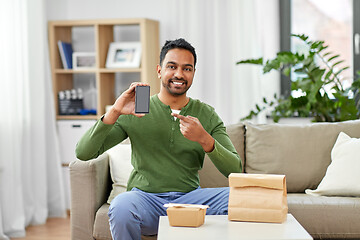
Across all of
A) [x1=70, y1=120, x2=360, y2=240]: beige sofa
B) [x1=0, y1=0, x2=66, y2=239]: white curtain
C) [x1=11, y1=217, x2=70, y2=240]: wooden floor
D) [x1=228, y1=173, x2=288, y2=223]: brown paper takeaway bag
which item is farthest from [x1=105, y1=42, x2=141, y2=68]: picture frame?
[x1=228, y1=173, x2=288, y2=223]: brown paper takeaway bag

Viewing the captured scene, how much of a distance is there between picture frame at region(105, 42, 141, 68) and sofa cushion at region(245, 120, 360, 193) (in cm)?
150

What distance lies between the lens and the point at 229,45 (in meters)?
4.46

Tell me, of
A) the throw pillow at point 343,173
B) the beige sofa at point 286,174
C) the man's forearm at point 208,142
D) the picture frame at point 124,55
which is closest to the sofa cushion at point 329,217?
the beige sofa at point 286,174

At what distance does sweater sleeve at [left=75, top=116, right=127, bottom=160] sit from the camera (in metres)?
Result: 2.22

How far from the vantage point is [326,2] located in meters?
4.52

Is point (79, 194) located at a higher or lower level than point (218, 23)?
lower

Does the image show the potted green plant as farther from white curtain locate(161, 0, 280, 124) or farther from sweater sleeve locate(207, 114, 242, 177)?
sweater sleeve locate(207, 114, 242, 177)

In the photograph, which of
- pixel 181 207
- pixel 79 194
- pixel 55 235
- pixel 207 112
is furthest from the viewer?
pixel 55 235

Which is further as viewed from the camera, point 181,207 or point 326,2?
point 326,2

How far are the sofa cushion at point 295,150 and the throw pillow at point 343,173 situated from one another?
86 mm

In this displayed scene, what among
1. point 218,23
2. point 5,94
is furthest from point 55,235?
point 218,23

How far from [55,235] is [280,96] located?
2.06 m

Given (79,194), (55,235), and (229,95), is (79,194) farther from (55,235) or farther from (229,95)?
(229,95)

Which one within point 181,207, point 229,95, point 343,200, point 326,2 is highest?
point 326,2
